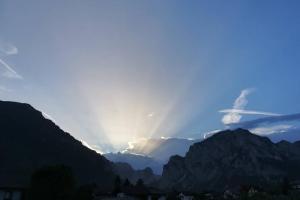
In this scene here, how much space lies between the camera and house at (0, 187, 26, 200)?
220 feet

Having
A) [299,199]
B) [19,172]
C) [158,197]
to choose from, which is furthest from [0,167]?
[299,199]

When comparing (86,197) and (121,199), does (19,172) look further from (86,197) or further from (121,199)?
(86,197)

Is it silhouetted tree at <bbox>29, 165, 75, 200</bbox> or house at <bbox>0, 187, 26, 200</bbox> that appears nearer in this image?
silhouetted tree at <bbox>29, 165, 75, 200</bbox>

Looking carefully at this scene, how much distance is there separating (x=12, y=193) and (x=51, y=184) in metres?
10.2

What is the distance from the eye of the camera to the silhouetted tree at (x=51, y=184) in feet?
202

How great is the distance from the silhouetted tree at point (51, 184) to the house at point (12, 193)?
6.65 meters

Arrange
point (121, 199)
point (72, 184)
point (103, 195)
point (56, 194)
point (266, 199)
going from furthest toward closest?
point (103, 195) < point (121, 199) < point (266, 199) < point (72, 184) < point (56, 194)

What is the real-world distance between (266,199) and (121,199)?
29350mm

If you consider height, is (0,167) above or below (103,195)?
above

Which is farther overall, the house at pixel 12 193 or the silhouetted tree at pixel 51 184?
the house at pixel 12 193

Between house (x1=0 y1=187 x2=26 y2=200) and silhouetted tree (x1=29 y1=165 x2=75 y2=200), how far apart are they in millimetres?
6650

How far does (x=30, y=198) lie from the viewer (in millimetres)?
61781

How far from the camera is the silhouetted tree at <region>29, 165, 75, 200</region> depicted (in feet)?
202

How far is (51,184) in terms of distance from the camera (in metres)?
62.3
